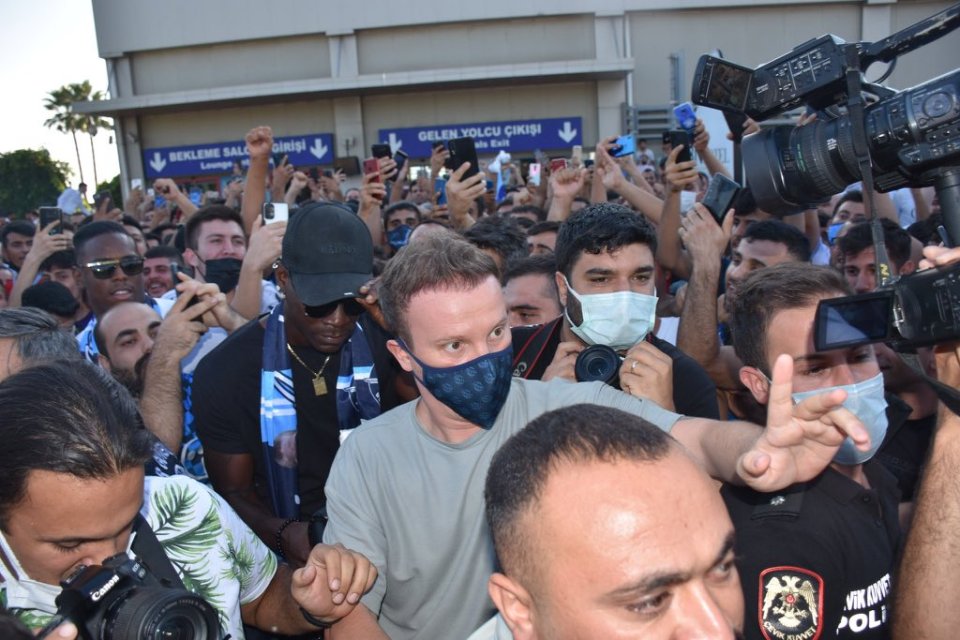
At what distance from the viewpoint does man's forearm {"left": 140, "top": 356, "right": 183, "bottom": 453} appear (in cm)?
339

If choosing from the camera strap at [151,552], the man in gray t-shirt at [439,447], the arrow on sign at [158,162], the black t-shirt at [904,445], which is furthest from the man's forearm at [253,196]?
the arrow on sign at [158,162]

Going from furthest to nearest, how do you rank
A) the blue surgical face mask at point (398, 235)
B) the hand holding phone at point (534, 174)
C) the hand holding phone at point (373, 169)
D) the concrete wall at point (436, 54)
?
the concrete wall at point (436, 54) < the hand holding phone at point (534, 174) < the blue surgical face mask at point (398, 235) < the hand holding phone at point (373, 169)

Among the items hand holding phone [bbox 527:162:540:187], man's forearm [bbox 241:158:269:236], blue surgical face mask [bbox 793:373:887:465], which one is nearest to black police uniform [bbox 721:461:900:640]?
blue surgical face mask [bbox 793:373:887:465]

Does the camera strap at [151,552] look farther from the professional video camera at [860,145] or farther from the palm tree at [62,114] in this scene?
the palm tree at [62,114]

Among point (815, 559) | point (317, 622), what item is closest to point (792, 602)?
point (815, 559)

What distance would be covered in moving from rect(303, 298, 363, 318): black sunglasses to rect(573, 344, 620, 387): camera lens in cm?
105

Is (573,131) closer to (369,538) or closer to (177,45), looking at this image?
(177,45)

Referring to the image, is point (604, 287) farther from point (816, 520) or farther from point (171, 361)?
point (171, 361)

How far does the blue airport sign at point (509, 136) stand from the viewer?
26.8 meters

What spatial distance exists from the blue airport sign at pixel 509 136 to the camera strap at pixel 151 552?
25478 millimetres

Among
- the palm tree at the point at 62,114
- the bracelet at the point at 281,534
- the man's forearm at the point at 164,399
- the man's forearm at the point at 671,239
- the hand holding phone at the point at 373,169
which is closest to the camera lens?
the bracelet at the point at 281,534

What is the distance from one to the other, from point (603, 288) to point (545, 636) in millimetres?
1958

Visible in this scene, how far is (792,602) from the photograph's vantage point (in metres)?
1.91

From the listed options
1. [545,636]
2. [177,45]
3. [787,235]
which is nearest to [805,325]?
[545,636]
